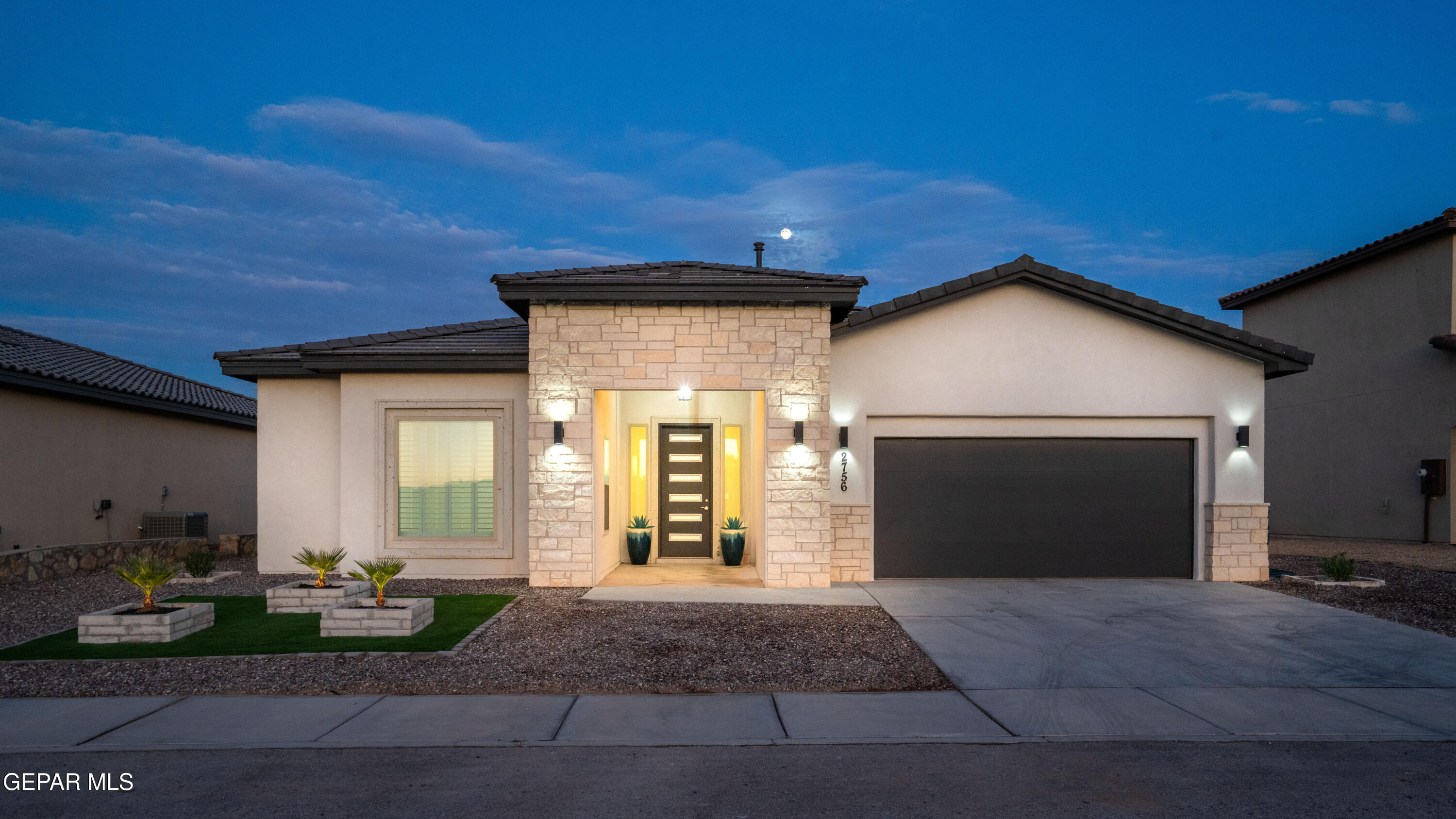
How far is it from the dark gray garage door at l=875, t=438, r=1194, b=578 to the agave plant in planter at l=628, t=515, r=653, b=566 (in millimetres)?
3963

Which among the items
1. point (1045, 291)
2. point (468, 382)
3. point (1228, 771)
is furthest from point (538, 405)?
point (1228, 771)

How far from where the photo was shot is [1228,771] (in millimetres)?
4723

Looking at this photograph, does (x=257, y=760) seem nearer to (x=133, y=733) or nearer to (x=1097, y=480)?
(x=133, y=733)

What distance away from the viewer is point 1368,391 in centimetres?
1836

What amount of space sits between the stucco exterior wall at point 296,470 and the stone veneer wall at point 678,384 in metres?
4.20

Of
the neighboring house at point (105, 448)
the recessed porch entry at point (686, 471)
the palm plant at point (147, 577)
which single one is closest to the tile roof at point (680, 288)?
the recessed porch entry at point (686, 471)

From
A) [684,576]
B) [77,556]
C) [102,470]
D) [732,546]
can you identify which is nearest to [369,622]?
[684,576]

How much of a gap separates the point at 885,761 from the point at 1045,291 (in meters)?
9.04

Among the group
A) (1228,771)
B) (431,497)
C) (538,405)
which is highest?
(538,405)

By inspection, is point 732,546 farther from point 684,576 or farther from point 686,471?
point 686,471

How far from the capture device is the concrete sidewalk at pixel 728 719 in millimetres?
5215

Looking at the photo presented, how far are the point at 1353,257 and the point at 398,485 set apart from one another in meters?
21.4

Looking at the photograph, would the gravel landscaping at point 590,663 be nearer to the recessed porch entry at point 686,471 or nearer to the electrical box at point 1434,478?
the recessed porch entry at point 686,471

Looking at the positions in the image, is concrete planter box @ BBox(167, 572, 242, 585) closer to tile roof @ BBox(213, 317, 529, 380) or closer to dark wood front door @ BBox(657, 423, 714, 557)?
tile roof @ BBox(213, 317, 529, 380)
